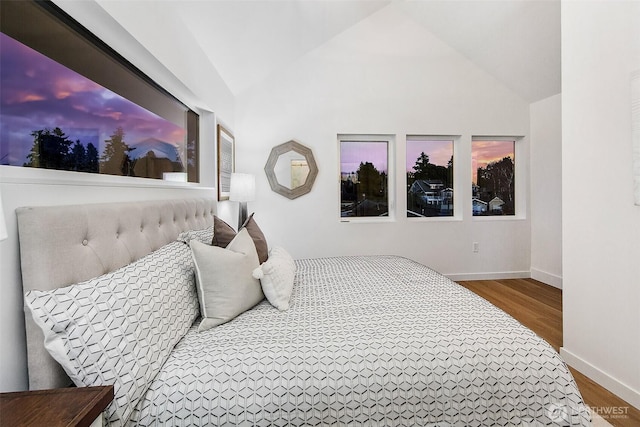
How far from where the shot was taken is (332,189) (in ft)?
12.9

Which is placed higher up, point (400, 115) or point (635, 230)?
point (400, 115)

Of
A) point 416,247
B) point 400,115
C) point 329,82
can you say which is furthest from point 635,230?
point 329,82

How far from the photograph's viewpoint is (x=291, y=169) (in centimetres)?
386

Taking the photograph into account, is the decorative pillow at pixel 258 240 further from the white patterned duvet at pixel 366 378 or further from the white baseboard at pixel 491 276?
the white baseboard at pixel 491 276

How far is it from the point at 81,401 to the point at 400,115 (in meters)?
4.00

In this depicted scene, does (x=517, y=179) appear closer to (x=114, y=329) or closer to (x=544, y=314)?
(x=544, y=314)

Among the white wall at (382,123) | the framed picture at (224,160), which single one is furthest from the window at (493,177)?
the framed picture at (224,160)

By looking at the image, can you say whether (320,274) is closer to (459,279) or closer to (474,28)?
(459,279)

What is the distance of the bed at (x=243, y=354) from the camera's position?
894 mm

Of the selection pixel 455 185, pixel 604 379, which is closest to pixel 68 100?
pixel 604 379

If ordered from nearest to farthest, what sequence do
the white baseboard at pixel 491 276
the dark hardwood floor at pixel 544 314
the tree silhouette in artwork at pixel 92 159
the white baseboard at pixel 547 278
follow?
the tree silhouette in artwork at pixel 92 159 < the dark hardwood floor at pixel 544 314 < the white baseboard at pixel 547 278 < the white baseboard at pixel 491 276

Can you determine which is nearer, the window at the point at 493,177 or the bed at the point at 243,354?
the bed at the point at 243,354

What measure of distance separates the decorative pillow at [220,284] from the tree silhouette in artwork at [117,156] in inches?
22.3

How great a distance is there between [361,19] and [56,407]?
400cm
